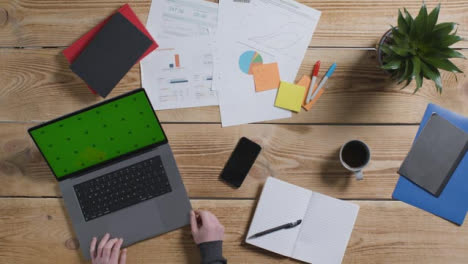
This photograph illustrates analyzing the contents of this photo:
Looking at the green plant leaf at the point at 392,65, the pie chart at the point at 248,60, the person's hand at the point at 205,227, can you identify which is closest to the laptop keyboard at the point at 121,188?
the person's hand at the point at 205,227

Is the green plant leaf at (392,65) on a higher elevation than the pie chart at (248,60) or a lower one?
higher

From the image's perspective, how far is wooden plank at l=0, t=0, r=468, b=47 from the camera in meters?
0.99

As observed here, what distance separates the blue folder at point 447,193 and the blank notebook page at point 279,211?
0.27 meters

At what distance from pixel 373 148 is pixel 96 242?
2.54ft

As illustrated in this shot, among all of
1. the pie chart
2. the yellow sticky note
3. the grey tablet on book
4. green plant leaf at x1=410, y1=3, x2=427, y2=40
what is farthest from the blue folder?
the pie chart

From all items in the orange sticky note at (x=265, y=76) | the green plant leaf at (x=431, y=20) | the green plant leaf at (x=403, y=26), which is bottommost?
the orange sticky note at (x=265, y=76)

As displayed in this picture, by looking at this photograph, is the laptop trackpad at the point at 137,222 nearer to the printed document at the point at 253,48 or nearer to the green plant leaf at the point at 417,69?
the printed document at the point at 253,48

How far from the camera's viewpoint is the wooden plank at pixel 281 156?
1.00 m

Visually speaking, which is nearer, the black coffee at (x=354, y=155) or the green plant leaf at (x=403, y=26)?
the green plant leaf at (x=403, y=26)

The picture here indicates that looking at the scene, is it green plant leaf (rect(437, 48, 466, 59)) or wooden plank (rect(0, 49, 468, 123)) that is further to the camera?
wooden plank (rect(0, 49, 468, 123))

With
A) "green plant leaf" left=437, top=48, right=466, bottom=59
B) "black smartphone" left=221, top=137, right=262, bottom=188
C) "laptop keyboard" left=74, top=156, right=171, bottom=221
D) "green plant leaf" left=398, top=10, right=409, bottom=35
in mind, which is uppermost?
"green plant leaf" left=398, top=10, right=409, bottom=35

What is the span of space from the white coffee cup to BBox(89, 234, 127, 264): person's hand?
62cm

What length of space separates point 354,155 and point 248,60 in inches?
14.9

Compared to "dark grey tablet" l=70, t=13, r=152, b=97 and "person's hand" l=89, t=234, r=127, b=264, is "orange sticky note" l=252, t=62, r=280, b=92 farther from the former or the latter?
"person's hand" l=89, t=234, r=127, b=264
